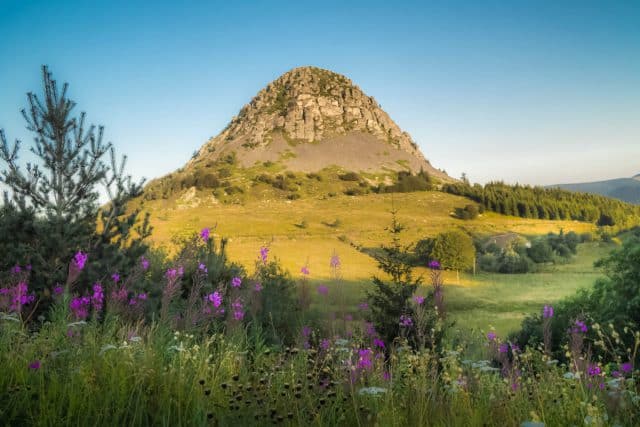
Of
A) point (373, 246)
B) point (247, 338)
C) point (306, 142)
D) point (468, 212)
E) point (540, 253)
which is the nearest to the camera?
point (247, 338)

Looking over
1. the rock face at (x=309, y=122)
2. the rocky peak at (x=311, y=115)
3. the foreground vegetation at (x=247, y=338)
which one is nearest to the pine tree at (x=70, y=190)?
the foreground vegetation at (x=247, y=338)

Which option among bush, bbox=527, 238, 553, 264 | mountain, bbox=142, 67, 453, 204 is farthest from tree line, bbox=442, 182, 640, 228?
mountain, bbox=142, 67, 453, 204

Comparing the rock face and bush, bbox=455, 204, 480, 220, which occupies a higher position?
the rock face

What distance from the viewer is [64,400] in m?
2.97

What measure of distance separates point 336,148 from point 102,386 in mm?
89459

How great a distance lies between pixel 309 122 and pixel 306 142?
8.28 metres

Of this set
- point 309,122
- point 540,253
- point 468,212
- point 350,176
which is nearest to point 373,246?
point 540,253

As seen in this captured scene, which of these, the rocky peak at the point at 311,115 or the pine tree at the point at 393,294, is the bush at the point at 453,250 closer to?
the pine tree at the point at 393,294

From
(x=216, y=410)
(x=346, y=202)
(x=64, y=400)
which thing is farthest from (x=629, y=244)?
(x=346, y=202)

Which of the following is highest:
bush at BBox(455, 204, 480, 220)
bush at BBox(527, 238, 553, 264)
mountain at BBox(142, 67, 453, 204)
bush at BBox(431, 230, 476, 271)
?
mountain at BBox(142, 67, 453, 204)

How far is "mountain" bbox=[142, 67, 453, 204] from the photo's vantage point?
2773 inches

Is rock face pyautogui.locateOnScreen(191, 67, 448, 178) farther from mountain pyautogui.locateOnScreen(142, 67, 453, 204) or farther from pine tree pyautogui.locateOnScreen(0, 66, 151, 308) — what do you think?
pine tree pyautogui.locateOnScreen(0, 66, 151, 308)

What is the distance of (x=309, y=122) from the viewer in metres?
101

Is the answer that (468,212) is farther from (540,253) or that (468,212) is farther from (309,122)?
(309,122)
